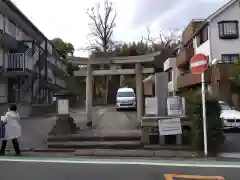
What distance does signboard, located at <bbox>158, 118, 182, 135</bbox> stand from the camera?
1183cm

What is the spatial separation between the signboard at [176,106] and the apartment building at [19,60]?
13.5 meters

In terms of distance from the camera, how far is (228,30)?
29641 mm

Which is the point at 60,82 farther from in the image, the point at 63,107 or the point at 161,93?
the point at 161,93

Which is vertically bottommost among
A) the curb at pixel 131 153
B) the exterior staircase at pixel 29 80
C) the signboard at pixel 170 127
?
the curb at pixel 131 153

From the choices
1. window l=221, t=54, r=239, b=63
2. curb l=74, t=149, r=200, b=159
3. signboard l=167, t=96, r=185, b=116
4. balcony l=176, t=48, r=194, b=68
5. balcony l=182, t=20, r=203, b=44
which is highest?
balcony l=182, t=20, r=203, b=44

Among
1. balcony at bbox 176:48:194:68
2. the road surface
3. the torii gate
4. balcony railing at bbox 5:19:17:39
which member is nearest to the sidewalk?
the road surface

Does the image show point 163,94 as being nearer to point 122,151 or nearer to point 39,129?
point 122,151

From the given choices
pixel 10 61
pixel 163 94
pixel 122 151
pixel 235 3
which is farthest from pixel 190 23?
pixel 122 151

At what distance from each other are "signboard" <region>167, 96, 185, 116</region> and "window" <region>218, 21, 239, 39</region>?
60.0 feet

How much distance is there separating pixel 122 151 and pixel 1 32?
→ 1571 cm

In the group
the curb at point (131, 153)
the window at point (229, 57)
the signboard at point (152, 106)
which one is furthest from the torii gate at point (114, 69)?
the window at point (229, 57)

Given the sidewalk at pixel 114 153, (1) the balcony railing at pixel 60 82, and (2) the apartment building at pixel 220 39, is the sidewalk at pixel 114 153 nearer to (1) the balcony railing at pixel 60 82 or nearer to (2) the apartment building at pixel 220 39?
(2) the apartment building at pixel 220 39

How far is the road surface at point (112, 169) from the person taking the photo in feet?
23.6

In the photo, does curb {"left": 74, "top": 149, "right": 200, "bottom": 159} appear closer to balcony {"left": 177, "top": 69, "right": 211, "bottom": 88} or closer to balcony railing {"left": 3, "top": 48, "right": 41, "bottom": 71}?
balcony railing {"left": 3, "top": 48, "right": 41, "bottom": 71}
